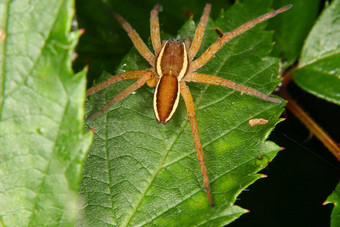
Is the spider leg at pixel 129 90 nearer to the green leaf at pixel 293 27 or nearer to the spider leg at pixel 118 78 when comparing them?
the spider leg at pixel 118 78

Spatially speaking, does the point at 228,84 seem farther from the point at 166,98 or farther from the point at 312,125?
the point at 312,125

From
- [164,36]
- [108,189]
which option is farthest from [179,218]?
[164,36]

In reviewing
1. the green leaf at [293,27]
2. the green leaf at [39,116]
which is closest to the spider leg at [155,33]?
the green leaf at [293,27]

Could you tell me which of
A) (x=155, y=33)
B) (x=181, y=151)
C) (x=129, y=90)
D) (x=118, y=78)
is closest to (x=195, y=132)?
(x=181, y=151)

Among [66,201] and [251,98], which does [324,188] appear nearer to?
[251,98]

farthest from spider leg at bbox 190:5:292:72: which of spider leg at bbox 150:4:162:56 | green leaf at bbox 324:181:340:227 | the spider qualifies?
green leaf at bbox 324:181:340:227

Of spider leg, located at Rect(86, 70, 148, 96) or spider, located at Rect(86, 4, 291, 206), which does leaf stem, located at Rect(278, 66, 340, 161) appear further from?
spider leg, located at Rect(86, 70, 148, 96)

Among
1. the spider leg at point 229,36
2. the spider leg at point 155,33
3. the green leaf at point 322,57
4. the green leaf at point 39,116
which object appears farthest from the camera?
the spider leg at point 155,33
